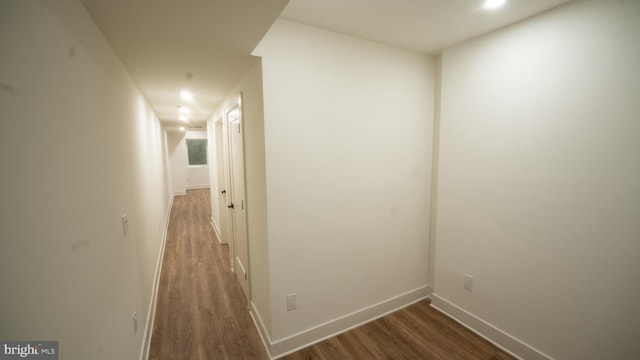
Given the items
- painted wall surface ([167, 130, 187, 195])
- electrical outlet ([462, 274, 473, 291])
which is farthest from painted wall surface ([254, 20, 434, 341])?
painted wall surface ([167, 130, 187, 195])

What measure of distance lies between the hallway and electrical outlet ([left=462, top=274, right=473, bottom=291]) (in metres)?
1.93

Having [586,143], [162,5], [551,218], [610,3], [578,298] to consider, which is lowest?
[578,298]

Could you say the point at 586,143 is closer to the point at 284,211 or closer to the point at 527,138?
the point at 527,138

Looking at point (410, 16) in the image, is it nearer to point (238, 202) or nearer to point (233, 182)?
point (238, 202)

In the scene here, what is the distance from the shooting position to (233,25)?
1.35 m

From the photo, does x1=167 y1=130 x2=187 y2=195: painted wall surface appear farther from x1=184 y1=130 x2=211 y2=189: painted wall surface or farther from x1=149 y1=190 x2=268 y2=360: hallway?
x1=149 y1=190 x2=268 y2=360: hallway

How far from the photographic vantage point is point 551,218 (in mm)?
1849

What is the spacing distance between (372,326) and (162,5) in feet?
9.23

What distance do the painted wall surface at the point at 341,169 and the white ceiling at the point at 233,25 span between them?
0.20m

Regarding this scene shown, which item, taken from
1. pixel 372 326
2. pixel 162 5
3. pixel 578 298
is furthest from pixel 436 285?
pixel 162 5

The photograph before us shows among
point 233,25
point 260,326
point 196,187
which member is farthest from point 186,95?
point 196,187

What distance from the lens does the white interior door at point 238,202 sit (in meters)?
2.62

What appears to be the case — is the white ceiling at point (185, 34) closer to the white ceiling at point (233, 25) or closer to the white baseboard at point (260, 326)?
the white ceiling at point (233, 25)

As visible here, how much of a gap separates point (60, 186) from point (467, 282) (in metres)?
2.94
